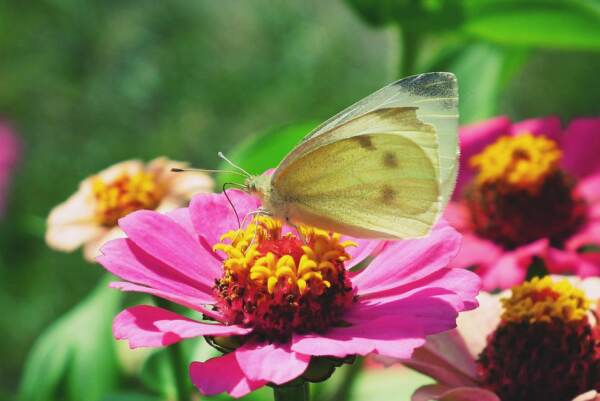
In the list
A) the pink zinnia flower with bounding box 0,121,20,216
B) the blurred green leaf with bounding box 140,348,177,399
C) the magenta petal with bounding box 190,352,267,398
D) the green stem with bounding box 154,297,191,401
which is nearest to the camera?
the magenta petal with bounding box 190,352,267,398

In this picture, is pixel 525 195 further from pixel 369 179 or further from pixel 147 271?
pixel 147 271

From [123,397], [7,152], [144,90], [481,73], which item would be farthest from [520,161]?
[7,152]

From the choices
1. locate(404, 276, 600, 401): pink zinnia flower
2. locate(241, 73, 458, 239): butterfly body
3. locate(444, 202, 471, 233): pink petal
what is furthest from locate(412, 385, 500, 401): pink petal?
locate(444, 202, 471, 233): pink petal

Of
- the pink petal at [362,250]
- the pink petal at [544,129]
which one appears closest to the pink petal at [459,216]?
the pink petal at [544,129]

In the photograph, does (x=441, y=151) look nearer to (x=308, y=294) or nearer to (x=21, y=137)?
(x=308, y=294)

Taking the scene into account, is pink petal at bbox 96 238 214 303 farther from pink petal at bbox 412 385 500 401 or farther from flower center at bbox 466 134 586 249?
flower center at bbox 466 134 586 249

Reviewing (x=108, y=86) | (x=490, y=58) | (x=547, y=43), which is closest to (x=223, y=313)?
(x=547, y=43)

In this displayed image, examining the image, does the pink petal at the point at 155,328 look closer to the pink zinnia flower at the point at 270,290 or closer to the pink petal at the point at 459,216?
the pink zinnia flower at the point at 270,290
